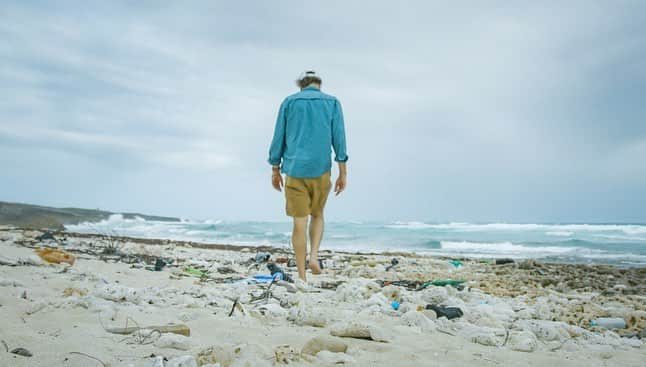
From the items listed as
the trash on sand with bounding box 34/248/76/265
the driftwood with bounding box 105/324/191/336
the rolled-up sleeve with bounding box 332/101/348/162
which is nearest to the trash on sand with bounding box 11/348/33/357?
the driftwood with bounding box 105/324/191/336

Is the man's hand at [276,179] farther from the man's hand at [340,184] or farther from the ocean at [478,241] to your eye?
the ocean at [478,241]

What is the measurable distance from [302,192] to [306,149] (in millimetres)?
450

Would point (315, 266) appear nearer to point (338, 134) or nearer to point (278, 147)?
point (278, 147)

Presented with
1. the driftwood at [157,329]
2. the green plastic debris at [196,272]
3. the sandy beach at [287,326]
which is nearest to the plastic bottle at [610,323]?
the sandy beach at [287,326]

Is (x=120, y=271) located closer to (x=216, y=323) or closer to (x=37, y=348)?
(x=216, y=323)

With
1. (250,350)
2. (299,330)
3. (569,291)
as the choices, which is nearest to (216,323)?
(299,330)

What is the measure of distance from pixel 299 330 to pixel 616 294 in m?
4.20

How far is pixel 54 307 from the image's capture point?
2.41m

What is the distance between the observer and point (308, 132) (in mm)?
4562

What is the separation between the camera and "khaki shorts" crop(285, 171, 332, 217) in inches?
182

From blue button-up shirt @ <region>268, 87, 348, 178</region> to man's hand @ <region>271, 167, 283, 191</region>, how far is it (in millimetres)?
181

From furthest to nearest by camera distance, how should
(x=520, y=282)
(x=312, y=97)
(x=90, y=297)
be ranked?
(x=520, y=282)
(x=312, y=97)
(x=90, y=297)

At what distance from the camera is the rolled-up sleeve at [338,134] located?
475 cm

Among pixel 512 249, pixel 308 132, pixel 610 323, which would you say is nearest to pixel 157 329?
pixel 308 132
